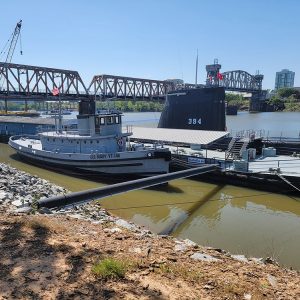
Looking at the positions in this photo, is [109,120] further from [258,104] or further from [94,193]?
[258,104]

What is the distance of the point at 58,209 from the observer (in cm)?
1060

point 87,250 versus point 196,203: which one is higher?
point 87,250

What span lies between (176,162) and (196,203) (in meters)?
6.07

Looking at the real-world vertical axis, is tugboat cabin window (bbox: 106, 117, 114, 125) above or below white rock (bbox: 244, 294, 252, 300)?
above

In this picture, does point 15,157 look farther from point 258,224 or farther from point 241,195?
point 258,224

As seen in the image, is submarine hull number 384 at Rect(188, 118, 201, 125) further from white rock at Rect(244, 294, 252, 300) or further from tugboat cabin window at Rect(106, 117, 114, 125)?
white rock at Rect(244, 294, 252, 300)

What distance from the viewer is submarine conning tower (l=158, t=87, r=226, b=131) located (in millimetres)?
27203

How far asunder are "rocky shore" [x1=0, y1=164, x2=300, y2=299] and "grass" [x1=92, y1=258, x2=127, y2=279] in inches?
2.3

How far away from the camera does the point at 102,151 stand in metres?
23.6

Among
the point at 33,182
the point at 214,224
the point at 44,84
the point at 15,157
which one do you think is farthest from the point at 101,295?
the point at 44,84

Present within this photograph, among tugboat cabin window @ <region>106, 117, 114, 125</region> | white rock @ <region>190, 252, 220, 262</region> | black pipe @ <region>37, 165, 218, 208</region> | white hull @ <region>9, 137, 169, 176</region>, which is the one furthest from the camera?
tugboat cabin window @ <region>106, 117, 114, 125</region>

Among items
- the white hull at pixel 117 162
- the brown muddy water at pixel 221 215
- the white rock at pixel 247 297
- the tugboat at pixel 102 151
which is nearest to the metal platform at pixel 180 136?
the tugboat at pixel 102 151

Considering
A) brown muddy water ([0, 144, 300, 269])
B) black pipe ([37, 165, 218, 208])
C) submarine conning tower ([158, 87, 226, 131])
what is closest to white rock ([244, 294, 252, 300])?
brown muddy water ([0, 144, 300, 269])

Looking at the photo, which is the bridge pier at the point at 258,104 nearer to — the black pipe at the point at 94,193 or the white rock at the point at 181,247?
the black pipe at the point at 94,193
